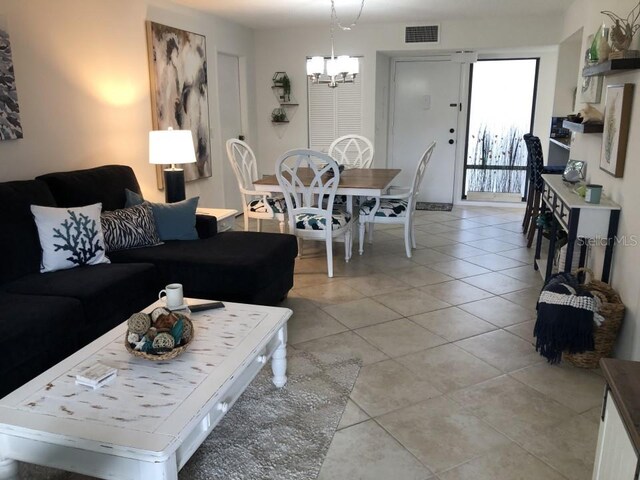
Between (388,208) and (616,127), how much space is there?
2.05 meters

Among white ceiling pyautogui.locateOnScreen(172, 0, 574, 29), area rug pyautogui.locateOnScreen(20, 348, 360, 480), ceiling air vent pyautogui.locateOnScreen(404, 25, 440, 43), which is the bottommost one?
area rug pyautogui.locateOnScreen(20, 348, 360, 480)

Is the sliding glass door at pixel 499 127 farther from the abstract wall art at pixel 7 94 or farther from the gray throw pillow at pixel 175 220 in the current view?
the abstract wall art at pixel 7 94

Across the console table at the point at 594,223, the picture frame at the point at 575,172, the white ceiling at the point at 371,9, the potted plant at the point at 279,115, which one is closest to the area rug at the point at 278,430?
the console table at the point at 594,223

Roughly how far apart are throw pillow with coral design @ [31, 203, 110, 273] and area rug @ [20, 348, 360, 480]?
1.23 metres

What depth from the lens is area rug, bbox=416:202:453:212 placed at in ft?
22.7

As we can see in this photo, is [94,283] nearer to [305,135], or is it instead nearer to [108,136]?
[108,136]

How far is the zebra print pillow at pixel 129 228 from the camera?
3.26 metres

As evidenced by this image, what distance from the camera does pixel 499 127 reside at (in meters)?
7.07

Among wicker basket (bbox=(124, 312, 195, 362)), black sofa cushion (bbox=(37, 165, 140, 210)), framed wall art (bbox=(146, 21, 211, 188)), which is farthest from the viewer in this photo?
framed wall art (bbox=(146, 21, 211, 188))

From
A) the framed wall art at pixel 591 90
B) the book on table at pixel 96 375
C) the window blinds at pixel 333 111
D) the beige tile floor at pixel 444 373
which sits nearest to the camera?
the book on table at pixel 96 375

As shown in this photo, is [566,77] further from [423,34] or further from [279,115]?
[279,115]

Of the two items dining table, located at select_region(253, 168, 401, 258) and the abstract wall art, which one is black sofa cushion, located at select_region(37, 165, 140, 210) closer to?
the abstract wall art

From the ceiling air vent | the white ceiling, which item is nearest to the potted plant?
the white ceiling

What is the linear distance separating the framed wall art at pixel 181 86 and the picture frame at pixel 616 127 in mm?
3550
